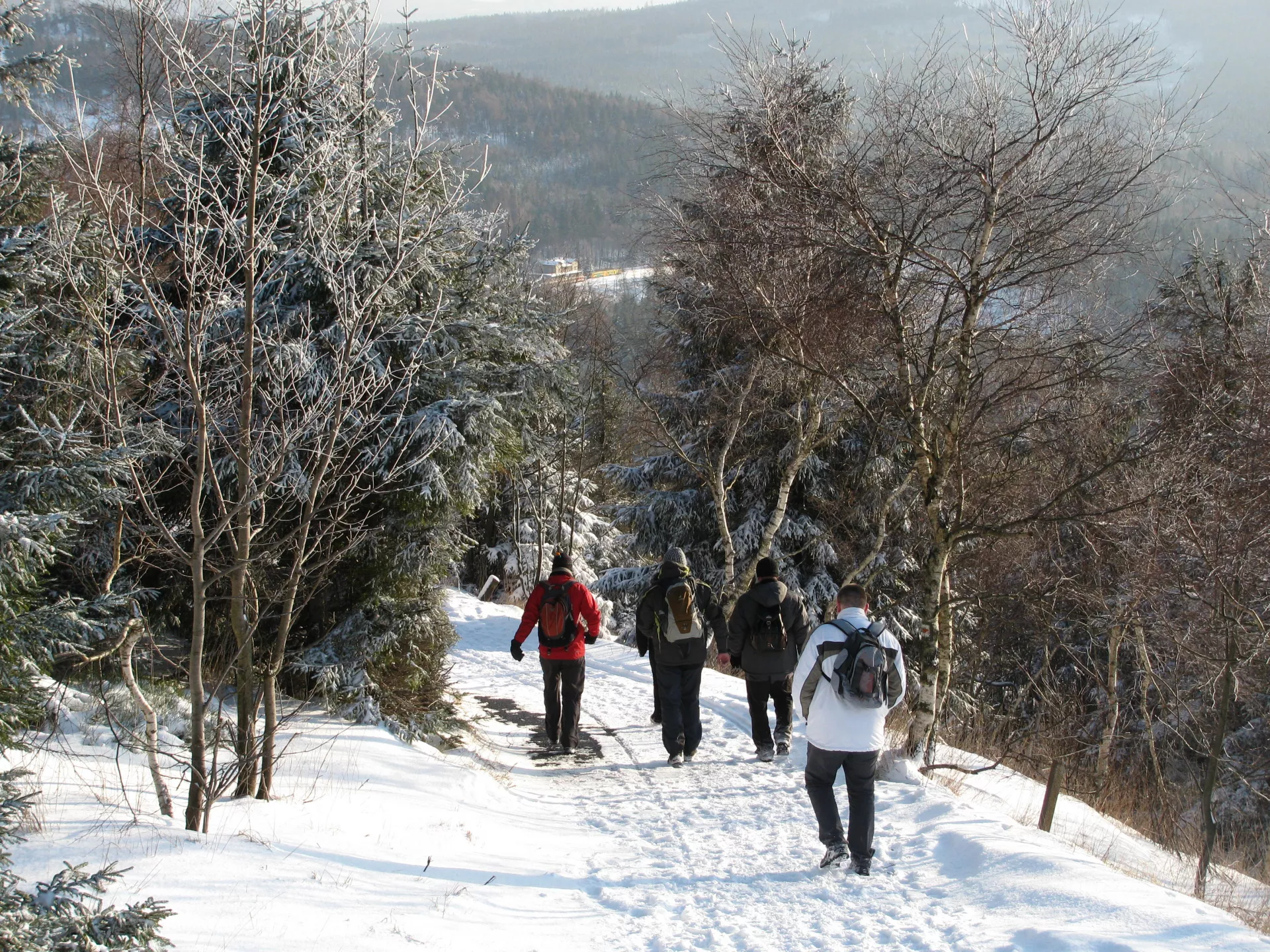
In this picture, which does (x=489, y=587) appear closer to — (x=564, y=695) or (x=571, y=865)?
(x=564, y=695)

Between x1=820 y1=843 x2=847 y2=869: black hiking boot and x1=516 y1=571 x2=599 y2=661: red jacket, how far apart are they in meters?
3.66

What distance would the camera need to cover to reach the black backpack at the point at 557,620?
875 cm

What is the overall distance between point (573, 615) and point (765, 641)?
2.03 m

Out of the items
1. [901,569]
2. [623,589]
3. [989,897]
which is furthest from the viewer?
[623,589]

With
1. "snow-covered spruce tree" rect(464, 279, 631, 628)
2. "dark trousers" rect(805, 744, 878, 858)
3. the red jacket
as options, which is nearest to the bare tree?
"dark trousers" rect(805, 744, 878, 858)

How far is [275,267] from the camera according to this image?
5324 mm

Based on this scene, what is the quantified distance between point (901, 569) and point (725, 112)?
10.1 meters

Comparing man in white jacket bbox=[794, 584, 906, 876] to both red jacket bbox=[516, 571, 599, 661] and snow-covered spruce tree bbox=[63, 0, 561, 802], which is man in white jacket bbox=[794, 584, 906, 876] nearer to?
snow-covered spruce tree bbox=[63, 0, 561, 802]

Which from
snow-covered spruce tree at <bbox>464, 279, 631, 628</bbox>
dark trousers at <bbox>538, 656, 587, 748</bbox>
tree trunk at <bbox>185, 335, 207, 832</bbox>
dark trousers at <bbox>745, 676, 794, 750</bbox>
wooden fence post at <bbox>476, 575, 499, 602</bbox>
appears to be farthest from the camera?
snow-covered spruce tree at <bbox>464, 279, 631, 628</bbox>

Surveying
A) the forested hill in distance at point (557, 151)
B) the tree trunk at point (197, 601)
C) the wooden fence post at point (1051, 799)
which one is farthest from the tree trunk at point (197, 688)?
the forested hill in distance at point (557, 151)

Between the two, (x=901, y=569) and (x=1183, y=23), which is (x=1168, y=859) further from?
(x=1183, y=23)

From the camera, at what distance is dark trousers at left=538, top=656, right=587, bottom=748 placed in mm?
8922

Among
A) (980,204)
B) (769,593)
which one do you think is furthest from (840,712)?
(980,204)

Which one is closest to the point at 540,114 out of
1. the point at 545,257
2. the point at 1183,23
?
the point at 545,257
